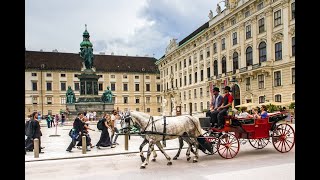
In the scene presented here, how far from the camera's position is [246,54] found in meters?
34.8

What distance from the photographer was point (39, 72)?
62.0 m

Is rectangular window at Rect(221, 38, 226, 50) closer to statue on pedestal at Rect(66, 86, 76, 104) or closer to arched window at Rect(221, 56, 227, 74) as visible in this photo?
arched window at Rect(221, 56, 227, 74)

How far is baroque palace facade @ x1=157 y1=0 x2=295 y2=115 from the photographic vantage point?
2825cm

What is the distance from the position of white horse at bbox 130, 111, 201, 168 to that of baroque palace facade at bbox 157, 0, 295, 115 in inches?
755

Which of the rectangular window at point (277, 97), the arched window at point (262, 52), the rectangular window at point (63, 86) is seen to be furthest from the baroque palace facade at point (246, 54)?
the rectangular window at point (63, 86)

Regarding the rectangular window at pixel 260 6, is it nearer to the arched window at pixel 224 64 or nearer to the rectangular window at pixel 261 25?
the rectangular window at pixel 261 25

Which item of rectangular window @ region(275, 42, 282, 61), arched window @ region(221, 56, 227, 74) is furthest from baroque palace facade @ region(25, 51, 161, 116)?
rectangular window @ region(275, 42, 282, 61)

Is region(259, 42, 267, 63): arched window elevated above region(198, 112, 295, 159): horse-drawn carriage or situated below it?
above
